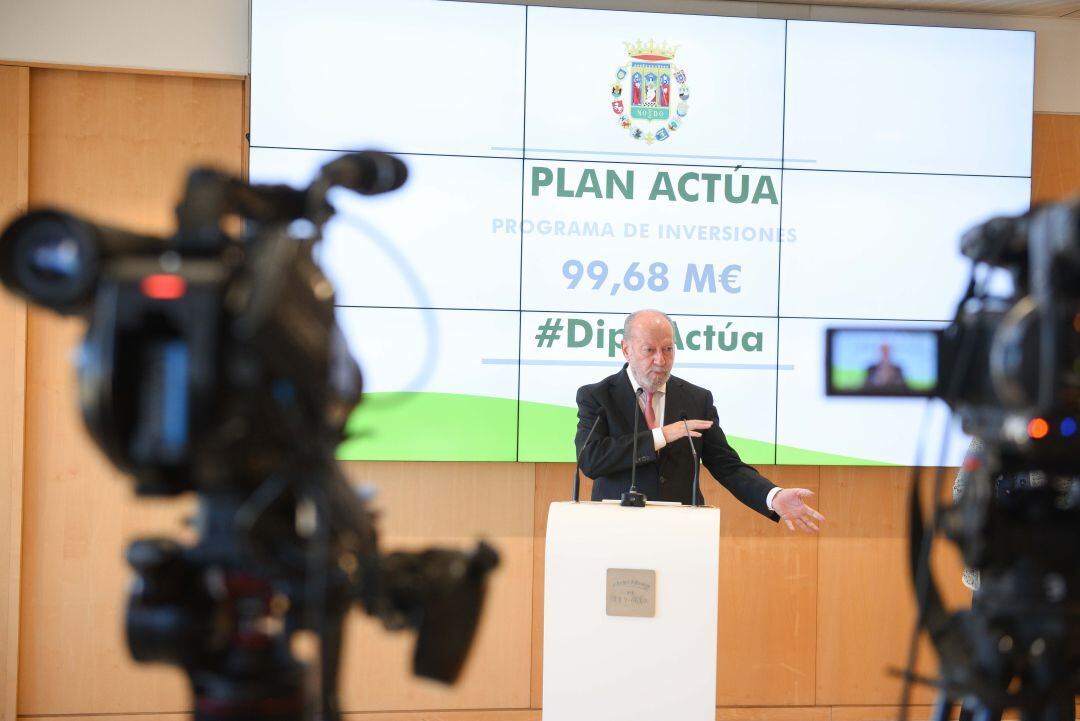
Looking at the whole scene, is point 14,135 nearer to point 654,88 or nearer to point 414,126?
point 414,126

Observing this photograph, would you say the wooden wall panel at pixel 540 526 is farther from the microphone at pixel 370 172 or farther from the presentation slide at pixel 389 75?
the microphone at pixel 370 172

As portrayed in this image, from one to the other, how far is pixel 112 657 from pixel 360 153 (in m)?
3.82

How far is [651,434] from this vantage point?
3.39 metres

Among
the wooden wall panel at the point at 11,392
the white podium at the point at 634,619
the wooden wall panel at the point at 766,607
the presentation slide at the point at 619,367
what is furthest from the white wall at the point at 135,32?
the white podium at the point at 634,619

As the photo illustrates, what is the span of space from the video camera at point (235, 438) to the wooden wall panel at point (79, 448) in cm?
343

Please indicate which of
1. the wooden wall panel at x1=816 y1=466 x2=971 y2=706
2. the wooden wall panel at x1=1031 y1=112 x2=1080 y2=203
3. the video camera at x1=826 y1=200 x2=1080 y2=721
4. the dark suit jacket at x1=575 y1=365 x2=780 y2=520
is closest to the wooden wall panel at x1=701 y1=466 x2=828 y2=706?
the wooden wall panel at x1=816 y1=466 x2=971 y2=706

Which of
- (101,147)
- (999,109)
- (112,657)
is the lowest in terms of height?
(112,657)

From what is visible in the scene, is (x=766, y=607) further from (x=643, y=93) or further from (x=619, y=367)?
(x=643, y=93)

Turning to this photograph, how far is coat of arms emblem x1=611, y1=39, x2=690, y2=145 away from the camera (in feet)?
14.5

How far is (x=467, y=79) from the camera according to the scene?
4348mm

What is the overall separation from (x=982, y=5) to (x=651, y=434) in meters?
2.70

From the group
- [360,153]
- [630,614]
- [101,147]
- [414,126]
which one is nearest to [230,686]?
[360,153]

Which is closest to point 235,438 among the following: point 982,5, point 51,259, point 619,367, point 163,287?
point 163,287

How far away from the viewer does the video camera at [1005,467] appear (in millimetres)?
1161
